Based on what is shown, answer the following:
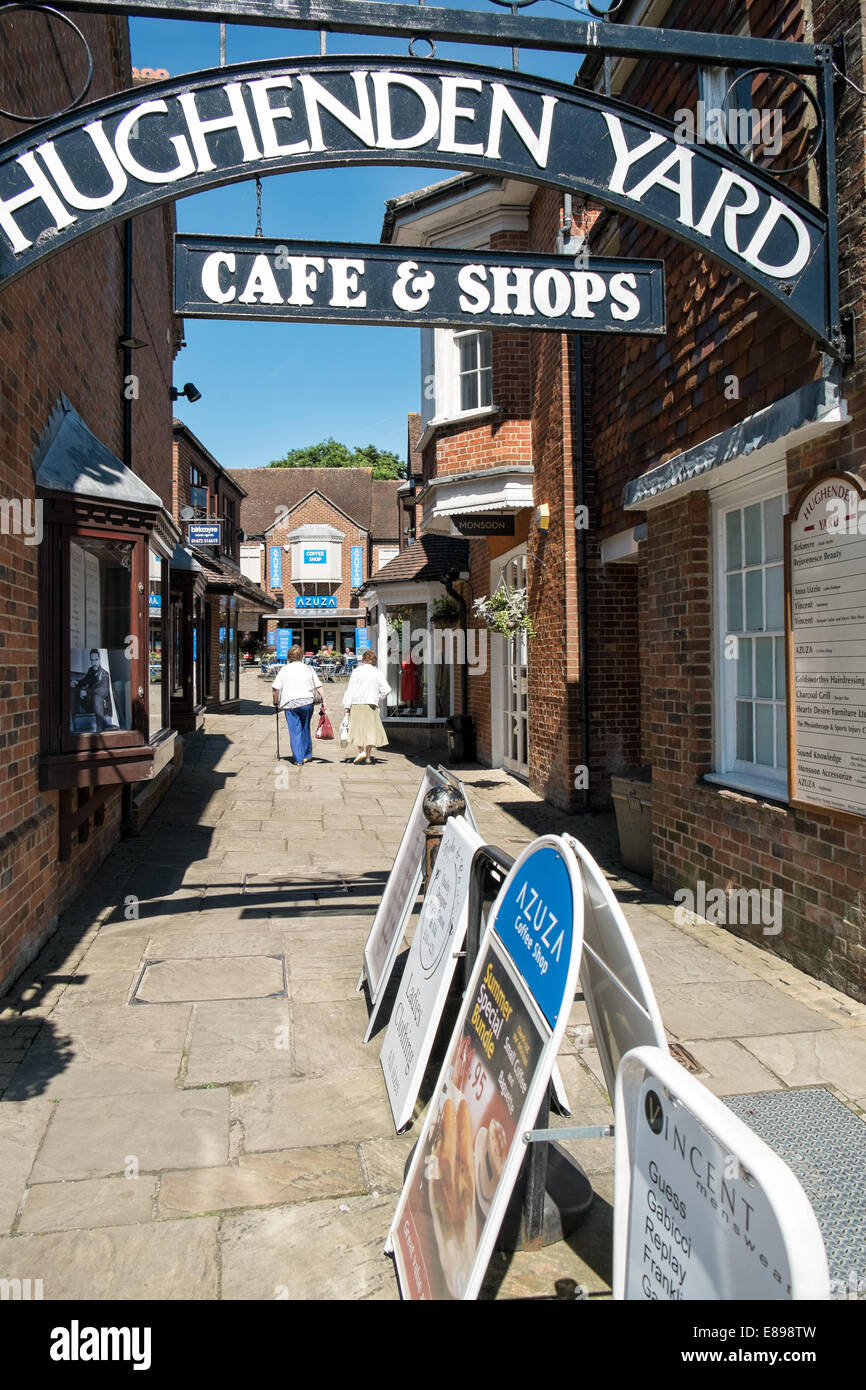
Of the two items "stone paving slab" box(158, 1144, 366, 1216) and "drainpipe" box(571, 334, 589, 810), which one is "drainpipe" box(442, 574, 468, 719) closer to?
"drainpipe" box(571, 334, 589, 810)

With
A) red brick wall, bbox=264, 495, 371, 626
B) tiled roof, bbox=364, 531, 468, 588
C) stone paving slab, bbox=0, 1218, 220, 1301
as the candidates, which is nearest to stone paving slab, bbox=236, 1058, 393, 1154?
stone paving slab, bbox=0, 1218, 220, 1301

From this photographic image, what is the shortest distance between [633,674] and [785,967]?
508 cm

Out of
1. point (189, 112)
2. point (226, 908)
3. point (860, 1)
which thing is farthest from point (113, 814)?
point (860, 1)

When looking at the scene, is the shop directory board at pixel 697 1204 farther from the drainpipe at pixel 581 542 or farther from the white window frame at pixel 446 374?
the white window frame at pixel 446 374

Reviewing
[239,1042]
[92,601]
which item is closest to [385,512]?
[92,601]

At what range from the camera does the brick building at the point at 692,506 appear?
4.44 metres

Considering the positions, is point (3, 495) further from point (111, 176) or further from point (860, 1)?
point (860, 1)

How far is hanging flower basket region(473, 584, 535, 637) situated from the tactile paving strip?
7519mm

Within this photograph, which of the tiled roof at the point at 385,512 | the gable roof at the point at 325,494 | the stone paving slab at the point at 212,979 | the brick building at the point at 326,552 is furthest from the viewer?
the gable roof at the point at 325,494

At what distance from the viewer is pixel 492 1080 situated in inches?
89.7

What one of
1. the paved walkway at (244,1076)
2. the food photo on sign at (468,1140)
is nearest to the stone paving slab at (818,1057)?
the paved walkway at (244,1076)

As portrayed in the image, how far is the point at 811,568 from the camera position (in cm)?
454

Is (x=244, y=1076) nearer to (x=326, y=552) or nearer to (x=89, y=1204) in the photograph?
(x=89, y=1204)

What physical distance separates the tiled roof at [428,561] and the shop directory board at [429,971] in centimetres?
1153
